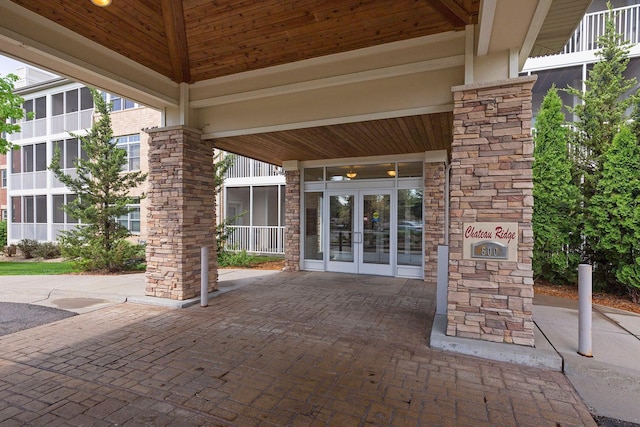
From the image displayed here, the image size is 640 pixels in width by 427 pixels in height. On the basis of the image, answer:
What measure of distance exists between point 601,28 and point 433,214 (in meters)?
8.52

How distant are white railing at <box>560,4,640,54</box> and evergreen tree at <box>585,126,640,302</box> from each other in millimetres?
5431

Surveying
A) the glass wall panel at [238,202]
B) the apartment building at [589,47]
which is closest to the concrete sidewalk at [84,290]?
the glass wall panel at [238,202]

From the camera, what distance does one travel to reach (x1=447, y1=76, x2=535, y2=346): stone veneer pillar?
12.9ft

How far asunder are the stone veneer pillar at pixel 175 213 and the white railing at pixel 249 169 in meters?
7.33

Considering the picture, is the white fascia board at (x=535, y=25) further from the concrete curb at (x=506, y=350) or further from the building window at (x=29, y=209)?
the building window at (x=29, y=209)

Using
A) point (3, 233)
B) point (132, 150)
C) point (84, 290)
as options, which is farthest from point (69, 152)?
point (84, 290)

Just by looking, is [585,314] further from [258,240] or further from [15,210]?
[15,210]

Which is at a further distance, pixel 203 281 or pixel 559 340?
pixel 203 281

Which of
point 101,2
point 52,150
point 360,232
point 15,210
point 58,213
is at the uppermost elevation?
point 52,150

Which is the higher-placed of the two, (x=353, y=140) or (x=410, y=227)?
(x=353, y=140)

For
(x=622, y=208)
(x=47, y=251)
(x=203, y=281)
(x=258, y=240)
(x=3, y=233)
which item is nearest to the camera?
(x=203, y=281)

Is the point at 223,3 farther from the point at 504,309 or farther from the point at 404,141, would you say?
the point at 504,309

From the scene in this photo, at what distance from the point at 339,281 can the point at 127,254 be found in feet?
22.1

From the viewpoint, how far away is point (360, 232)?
9.04m
